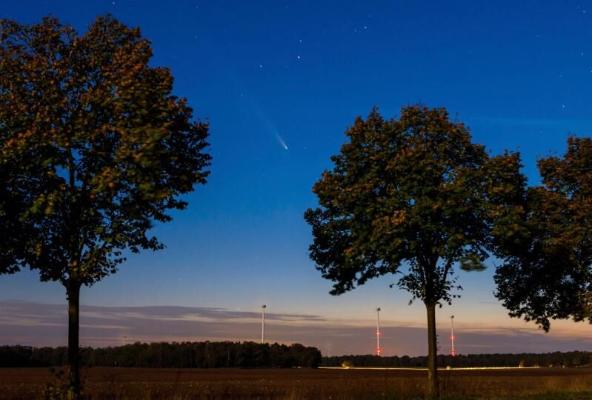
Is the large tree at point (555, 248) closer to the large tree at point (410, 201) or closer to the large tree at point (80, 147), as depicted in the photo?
the large tree at point (410, 201)

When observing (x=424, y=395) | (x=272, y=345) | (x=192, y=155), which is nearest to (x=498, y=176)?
(x=424, y=395)

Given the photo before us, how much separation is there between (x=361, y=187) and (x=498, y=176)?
237 inches

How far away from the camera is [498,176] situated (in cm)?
3105

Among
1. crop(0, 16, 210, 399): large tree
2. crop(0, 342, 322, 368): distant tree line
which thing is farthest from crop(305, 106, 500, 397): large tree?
crop(0, 342, 322, 368): distant tree line

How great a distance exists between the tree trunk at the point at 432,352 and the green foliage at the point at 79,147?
14237 millimetres

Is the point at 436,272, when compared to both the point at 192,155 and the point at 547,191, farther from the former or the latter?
the point at 192,155

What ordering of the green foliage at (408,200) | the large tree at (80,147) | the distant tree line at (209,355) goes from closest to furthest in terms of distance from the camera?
the large tree at (80,147)
the green foliage at (408,200)
the distant tree line at (209,355)

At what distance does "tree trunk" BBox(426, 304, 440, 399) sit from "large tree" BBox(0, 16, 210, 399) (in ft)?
46.3

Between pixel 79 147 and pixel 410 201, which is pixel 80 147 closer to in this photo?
pixel 79 147

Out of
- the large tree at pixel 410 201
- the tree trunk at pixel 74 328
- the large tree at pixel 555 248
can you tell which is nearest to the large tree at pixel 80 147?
the tree trunk at pixel 74 328

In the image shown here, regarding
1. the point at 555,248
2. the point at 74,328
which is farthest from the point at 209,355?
the point at 74,328

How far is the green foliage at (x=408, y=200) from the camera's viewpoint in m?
29.4

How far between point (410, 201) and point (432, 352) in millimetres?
6729

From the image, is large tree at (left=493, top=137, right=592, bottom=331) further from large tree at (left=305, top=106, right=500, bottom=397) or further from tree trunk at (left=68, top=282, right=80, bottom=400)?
tree trunk at (left=68, top=282, right=80, bottom=400)
